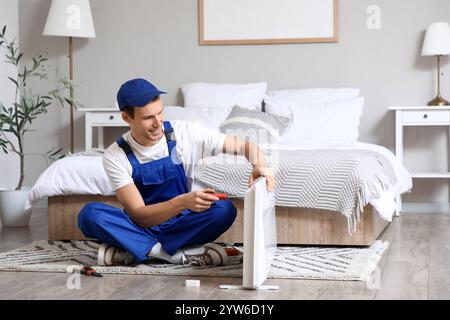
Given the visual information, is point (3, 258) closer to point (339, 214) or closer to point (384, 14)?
point (339, 214)

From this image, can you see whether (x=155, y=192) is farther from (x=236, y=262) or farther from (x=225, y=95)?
(x=225, y=95)

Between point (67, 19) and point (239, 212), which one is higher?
point (67, 19)

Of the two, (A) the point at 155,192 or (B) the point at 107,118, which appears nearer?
(A) the point at 155,192

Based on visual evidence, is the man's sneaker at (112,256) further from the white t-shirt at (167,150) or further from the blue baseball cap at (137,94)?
the blue baseball cap at (137,94)

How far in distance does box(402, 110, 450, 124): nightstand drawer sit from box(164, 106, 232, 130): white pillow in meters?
1.14

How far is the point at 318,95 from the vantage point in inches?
214

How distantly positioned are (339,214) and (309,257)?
1.22 ft

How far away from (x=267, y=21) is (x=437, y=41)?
1.17 m

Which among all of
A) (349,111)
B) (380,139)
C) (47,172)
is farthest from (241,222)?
(380,139)

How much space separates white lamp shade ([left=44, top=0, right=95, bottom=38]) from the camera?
564 cm

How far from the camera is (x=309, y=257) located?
3.57m

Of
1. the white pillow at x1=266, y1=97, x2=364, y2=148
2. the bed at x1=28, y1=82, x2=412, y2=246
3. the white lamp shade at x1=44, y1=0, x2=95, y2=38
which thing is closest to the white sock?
the bed at x1=28, y1=82, x2=412, y2=246

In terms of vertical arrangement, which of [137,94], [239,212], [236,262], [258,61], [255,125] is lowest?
[236,262]

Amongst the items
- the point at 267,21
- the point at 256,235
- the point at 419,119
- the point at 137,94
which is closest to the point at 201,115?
the point at 267,21
